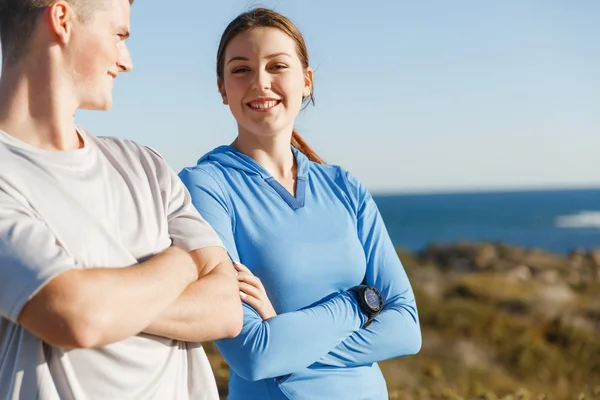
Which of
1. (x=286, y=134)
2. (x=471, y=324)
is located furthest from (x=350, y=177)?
(x=471, y=324)

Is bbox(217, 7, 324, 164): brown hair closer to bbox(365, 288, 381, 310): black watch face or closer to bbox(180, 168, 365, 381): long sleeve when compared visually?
bbox(180, 168, 365, 381): long sleeve

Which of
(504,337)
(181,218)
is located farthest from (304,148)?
→ (504,337)

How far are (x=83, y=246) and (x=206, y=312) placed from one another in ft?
0.97

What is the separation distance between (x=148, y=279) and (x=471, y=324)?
9.03 metres

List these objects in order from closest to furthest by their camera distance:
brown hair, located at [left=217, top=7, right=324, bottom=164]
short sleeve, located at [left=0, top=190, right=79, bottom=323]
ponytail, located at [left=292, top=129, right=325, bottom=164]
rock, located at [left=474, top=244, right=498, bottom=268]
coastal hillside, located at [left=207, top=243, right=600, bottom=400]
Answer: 1. short sleeve, located at [left=0, top=190, right=79, bottom=323]
2. brown hair, located at [left=217, top=7, right=324, bottom=164]
3. ponytail, located at [left=292, top=129, right=325, bottom=164]
4. coastal hillside, located at [left=207, top=243, right=600, bottom=400]
5. rock, located at [left=474, top=244, right=498, bottom=268]

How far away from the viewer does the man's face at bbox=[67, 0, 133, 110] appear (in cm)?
166

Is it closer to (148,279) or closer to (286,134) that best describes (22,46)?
(148,279)

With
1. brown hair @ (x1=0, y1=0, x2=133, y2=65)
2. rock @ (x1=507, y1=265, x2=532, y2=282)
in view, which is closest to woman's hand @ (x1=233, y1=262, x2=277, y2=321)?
brown hair @ (x1=0, y1=0, x2=133, y2=65)

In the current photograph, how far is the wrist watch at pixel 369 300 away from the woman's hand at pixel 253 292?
0.89 feet

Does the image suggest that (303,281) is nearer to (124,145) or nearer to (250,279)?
(250,279)

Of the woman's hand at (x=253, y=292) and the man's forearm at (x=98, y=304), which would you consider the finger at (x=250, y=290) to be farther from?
the man's forearm at (x=98, y=304)

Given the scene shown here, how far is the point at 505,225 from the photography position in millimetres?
62625

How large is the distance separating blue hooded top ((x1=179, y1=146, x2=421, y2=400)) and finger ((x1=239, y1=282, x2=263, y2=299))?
0.04 meters

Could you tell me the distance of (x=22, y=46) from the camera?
1.66m
